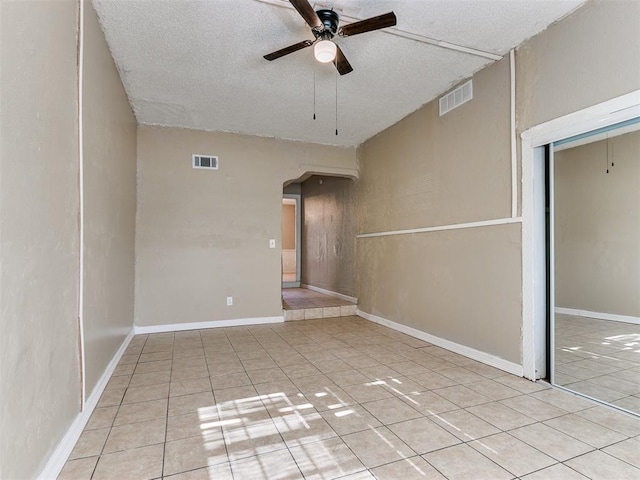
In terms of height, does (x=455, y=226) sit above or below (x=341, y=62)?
below

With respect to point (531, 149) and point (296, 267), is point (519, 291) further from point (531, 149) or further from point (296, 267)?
point (296, 267)

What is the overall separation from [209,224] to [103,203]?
2125mm

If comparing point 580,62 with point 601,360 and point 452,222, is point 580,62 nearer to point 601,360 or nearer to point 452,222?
point 452,222

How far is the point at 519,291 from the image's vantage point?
286 centimetres

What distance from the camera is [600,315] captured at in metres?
4.92

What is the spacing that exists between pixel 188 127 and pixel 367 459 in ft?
14.6

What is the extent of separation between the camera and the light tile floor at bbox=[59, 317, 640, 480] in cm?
168

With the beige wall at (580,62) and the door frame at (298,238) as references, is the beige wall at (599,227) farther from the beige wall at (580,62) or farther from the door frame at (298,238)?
the door frame at (298,238)

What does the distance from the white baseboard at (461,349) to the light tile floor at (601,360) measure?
1.10ft

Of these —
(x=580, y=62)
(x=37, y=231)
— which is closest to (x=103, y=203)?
(x=37, y=231)

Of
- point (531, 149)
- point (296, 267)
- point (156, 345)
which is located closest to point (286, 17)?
point (531, 149)

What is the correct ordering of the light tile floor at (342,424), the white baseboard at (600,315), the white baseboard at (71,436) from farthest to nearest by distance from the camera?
the white baseboard at (600,315) < the light tile floor at (342,424) < the white baseboard at (71,436)

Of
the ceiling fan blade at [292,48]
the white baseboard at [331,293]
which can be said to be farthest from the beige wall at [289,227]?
the ceiling fan blade at [292,48]

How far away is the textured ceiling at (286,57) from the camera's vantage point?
7.85ft
